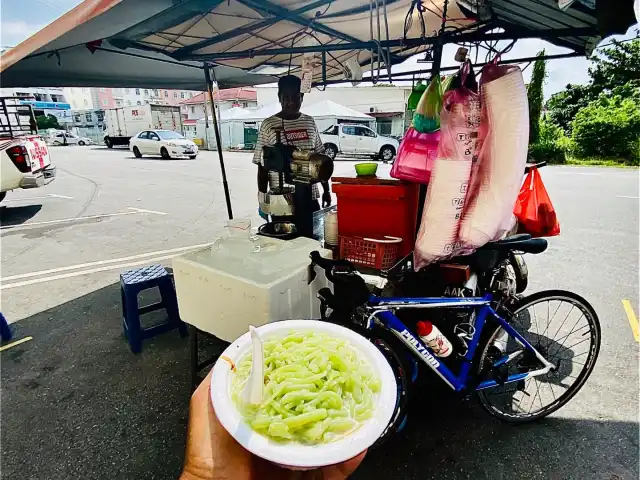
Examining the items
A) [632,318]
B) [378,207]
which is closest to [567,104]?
[632,318]

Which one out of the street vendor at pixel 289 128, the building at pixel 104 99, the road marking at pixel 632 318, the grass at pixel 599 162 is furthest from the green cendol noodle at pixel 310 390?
the building at pixel 104 99

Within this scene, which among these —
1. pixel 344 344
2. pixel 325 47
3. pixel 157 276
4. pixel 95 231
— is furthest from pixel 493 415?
pixel 95 231

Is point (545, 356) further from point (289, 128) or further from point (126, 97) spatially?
point (126, 97)

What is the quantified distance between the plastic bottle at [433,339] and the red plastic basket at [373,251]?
0.38 metres

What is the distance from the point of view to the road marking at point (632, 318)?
9.35 ft

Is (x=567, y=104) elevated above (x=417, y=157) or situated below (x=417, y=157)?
above

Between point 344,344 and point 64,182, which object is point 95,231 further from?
point 64,182

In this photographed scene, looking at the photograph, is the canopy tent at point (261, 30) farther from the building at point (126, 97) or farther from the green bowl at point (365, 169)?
the building at point (126, 97)

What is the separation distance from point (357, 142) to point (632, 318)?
48.0 feet

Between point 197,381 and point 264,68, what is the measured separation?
13.4 feet

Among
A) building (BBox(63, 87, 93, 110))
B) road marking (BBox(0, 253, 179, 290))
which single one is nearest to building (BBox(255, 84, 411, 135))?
road marking (BBox(0, 253, 179, 290))

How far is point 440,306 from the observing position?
5.88ft

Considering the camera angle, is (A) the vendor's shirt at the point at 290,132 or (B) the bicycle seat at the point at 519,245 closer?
(B) the bicycle seat at the point at 519,245

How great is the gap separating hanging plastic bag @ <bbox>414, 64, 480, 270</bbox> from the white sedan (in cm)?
1715
